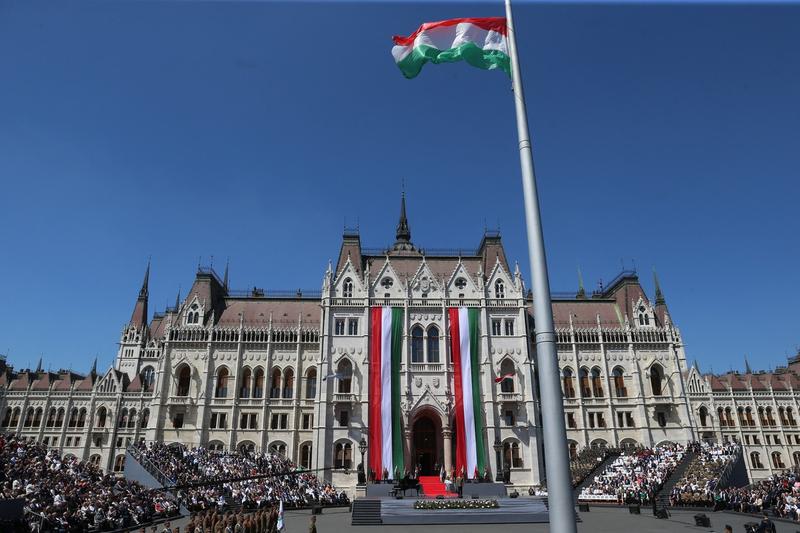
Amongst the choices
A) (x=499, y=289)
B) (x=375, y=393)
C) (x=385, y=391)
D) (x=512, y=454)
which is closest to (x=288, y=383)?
(x=375, y=393)

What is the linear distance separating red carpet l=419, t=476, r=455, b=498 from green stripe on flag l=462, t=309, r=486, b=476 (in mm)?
3945

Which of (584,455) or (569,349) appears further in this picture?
(569,349)

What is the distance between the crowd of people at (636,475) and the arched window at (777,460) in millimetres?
22830

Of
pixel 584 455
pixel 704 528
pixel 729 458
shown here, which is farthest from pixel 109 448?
pixel 729 458

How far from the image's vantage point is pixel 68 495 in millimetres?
28703

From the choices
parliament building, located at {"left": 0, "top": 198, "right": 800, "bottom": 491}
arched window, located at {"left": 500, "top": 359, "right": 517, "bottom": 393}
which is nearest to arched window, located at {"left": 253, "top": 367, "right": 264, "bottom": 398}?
parliament building, located at {"left": 0, "top": 198, "right": 800, "bottom": 491}

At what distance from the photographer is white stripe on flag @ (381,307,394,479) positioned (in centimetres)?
4888

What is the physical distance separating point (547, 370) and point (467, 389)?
44184 millimetres

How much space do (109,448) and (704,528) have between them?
59.4 metres

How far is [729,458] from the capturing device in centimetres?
4272

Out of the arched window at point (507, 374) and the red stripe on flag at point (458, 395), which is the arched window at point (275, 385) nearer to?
→ the red stripe on flag at point (458, 395)

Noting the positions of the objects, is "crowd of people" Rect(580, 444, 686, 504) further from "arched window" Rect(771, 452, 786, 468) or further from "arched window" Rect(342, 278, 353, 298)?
"arched window" Rect(342, 278, 353, 298)

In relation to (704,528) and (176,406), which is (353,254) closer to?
(176,406)

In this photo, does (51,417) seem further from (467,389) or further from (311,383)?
(467,389)
